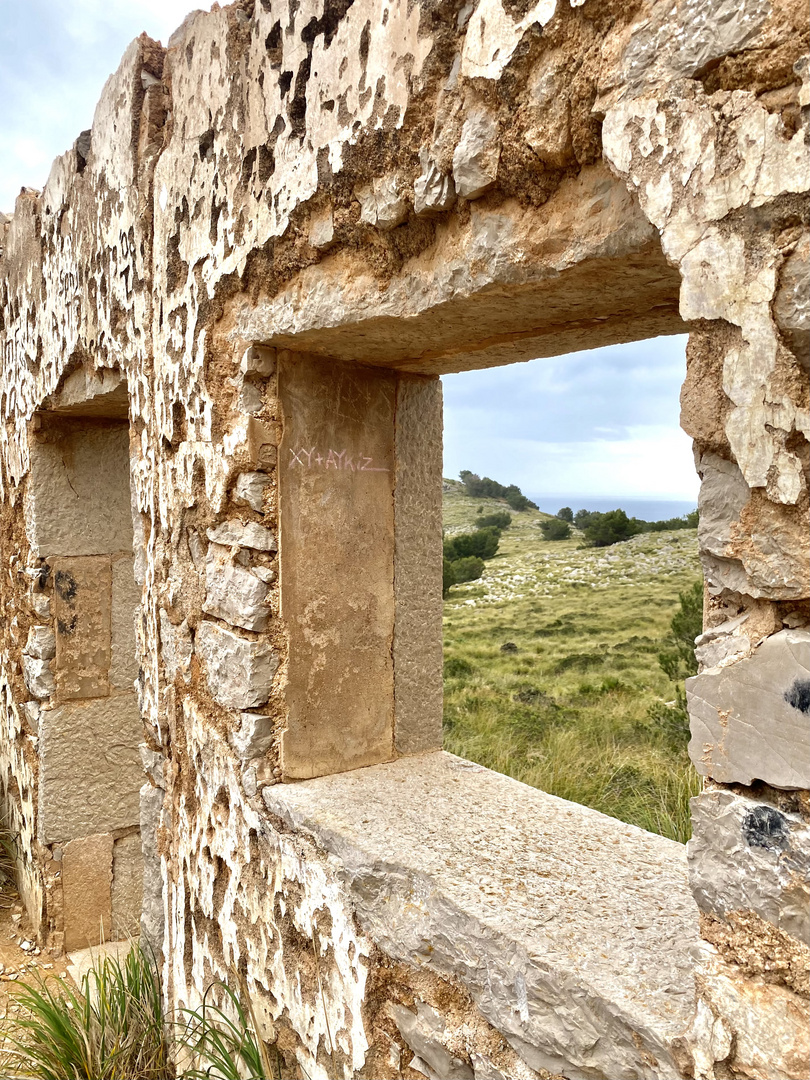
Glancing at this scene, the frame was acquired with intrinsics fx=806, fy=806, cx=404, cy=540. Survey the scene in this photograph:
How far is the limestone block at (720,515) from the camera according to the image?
101 centimetres

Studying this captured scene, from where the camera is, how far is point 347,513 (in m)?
2.04

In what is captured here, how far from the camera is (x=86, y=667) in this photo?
148 inches

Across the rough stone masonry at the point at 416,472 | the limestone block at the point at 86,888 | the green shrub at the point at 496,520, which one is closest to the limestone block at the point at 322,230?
the rough stone masonry at the point at 416,472

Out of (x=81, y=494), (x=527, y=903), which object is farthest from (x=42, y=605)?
(x=527, y=903)

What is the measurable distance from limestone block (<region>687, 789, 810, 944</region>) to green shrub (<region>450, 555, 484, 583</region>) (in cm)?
1674

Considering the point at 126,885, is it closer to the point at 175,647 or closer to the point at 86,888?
the point at 86,888

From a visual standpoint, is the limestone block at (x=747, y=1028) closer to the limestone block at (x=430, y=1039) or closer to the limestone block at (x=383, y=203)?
the limestone block at (x=430, y=1039)

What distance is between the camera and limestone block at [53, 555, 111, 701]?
12.1 feet

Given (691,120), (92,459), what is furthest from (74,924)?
(691,120)

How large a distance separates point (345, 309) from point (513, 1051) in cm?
140

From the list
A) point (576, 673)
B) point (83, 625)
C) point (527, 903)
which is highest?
point (83, 625)

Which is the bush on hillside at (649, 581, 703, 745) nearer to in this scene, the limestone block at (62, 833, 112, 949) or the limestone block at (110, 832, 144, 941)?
the limestone block at (110, 832, 144, 941)

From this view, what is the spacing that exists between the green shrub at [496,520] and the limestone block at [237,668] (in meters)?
23.8

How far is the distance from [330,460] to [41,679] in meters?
2.32
